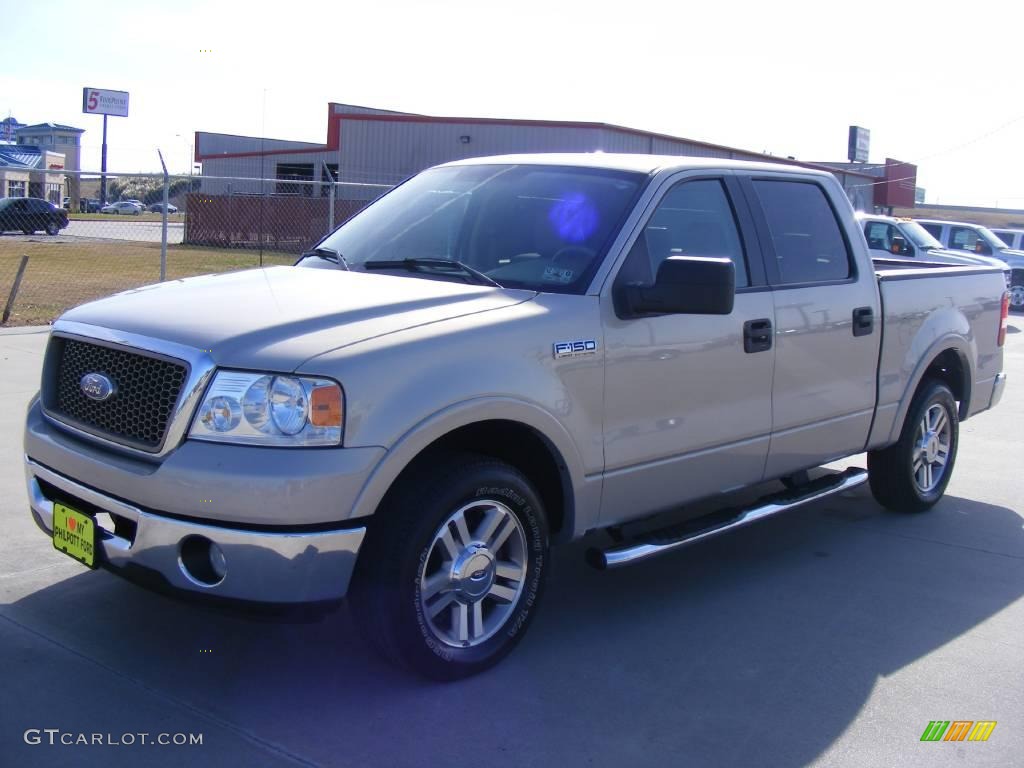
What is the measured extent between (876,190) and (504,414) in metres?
46.9

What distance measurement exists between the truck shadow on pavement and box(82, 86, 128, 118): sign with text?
77808 millimetres

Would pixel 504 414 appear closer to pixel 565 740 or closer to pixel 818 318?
pixel 565 740

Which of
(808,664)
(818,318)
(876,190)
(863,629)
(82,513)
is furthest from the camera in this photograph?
(876,190)

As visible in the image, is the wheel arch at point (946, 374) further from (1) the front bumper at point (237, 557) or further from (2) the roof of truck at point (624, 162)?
(1) the front bumper at point (237, 557)

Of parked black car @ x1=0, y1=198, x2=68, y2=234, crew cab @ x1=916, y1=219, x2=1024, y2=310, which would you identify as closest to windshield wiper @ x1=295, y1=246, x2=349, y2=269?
parked black car @ x1=0, y1=198, x2=68, y2=234

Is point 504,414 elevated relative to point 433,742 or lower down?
elevated

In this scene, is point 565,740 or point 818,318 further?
point 818,318

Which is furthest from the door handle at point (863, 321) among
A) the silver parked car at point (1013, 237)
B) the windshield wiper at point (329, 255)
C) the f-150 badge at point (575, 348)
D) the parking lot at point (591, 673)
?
the silver parked car at point (1013, 237)

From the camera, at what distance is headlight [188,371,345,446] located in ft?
11.0

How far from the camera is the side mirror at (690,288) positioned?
405 cm

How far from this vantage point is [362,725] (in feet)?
11.7

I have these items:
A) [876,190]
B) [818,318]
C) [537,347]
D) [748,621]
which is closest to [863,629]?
[748,621]

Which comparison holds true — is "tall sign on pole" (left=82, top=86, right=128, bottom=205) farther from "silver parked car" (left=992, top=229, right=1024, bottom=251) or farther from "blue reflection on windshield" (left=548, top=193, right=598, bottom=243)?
"blue reflection on windshield" (left=548, top=193, right=598, bottom=243)

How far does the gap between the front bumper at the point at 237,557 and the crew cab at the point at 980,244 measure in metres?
21.8
